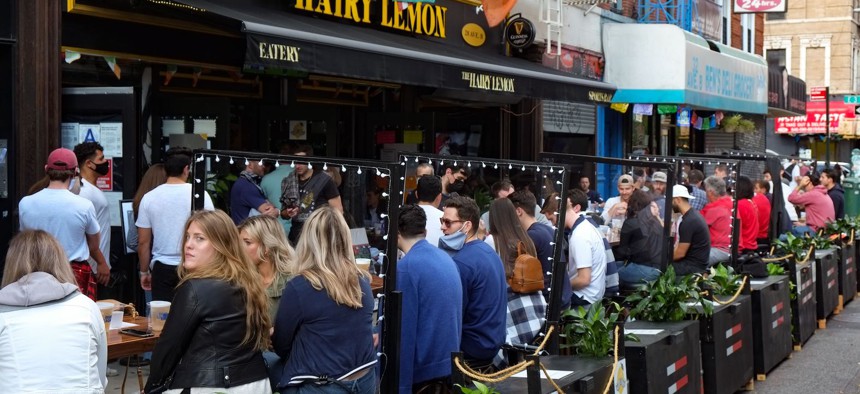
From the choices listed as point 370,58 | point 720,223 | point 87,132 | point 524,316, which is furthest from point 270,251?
point 720,223

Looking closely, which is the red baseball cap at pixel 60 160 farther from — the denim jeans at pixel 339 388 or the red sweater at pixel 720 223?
the red sweater at pixel 720 223

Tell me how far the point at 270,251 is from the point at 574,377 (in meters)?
1.80

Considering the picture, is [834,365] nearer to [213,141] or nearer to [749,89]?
[213,141]

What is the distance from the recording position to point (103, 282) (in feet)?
29.3

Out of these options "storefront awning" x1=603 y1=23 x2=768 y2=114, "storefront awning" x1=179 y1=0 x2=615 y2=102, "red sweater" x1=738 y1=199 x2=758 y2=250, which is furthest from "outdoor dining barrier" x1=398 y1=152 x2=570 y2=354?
"storefront awning" x1=603 y1=23 x2=768 y2=114

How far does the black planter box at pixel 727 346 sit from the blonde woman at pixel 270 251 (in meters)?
4.15

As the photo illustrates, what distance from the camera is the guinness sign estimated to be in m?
17.1

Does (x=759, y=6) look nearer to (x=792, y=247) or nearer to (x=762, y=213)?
(x=762, y=213)

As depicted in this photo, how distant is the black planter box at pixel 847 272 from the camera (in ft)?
52.3

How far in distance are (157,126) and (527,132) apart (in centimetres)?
863

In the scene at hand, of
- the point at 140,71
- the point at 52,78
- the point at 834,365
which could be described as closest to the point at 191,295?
the point at 52,78

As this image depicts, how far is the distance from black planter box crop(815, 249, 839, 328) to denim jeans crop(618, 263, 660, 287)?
14.0ft

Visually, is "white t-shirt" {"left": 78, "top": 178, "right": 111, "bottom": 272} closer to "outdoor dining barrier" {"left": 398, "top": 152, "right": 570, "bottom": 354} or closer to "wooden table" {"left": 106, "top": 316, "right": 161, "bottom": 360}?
"outdoor dining barrier" {"left": 398, "top": 152, "right": 570, "bottom": 354}

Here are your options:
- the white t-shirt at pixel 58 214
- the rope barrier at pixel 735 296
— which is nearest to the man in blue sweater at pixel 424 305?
the white t-shirt at pixel 58 214
